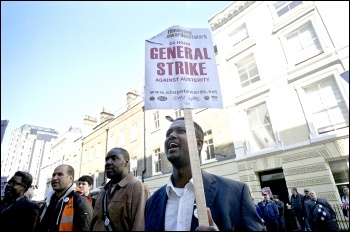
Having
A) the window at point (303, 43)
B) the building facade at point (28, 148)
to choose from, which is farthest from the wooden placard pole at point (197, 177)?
the building facade at point (28, 148)

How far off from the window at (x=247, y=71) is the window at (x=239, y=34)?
145 cm

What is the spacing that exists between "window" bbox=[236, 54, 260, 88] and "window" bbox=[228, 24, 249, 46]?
1.45 metres

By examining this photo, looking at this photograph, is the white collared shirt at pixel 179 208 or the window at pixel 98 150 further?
the window at pixel 98 150

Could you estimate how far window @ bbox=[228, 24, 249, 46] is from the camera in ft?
44.2

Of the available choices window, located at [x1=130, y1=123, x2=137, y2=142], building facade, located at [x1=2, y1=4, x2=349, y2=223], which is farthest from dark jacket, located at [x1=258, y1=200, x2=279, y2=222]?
window, located at [x1=130, y1=123, x2=137, y2=142]

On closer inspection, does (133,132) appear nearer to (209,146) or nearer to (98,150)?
(98,150)

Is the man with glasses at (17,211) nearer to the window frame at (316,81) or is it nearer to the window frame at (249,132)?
the window frame at (249,132)

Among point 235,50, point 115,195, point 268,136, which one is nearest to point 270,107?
point 268,136

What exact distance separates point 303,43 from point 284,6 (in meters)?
2.77

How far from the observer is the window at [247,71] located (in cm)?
1234

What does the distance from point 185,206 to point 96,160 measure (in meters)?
22.3

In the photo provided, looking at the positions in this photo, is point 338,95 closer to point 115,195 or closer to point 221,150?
point 221,150

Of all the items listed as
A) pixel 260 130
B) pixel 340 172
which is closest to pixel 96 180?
pixel 260 130

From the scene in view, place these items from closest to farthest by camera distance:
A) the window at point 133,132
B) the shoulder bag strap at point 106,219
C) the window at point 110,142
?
the shoulder bag strap at point 106,219 < the window at point 133,132 < the window at point 110,142
